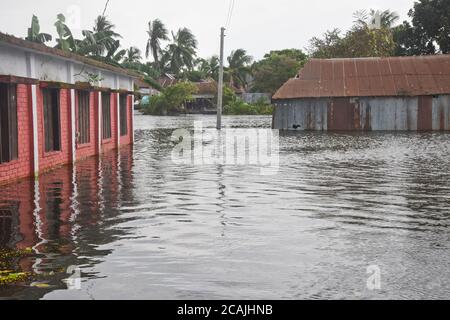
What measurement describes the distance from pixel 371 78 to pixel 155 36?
44.1 meters

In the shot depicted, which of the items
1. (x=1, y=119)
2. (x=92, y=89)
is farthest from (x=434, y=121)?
(x=1, y=119)

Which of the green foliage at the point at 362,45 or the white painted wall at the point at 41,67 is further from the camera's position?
the green foliage at the point at 362,45

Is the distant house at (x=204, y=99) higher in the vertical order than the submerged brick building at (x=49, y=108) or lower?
higher

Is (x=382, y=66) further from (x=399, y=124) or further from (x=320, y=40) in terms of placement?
(x=320, y=40)

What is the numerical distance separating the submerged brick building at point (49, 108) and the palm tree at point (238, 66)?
63436 mm

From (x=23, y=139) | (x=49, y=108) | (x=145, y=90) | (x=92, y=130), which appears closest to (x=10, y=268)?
(x=23, y=139)

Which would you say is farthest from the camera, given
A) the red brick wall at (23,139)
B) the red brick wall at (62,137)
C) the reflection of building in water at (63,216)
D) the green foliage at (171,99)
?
the green foliage at (171,99)

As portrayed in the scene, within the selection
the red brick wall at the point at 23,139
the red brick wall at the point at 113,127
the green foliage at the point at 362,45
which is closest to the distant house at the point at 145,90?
the green foliage at the point at 362,45

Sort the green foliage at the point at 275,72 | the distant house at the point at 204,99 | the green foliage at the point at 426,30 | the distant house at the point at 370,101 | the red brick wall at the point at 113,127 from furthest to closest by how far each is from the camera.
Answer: the distant house at the point at 204,99 → the green foliage at the point at 275,72 → the green foliage at the point at 426,30 → the distant house at the point at 370,101 → the red brick wall at the point at 113,127

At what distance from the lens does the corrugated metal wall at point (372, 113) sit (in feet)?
115

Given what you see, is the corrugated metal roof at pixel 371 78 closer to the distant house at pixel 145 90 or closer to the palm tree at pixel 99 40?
the palm tree at pixel 99 40

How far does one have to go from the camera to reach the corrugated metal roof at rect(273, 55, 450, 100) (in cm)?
3528

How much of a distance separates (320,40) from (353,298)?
57792 millimetres

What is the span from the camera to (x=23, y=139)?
1298cm
